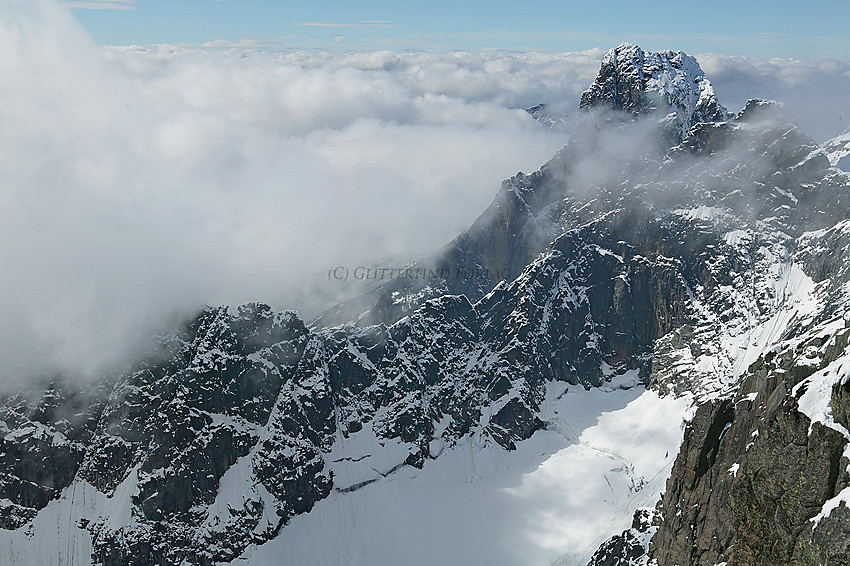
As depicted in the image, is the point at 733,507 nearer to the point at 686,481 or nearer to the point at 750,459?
the point at 750,459

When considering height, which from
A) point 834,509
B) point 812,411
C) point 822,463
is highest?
point 812,411

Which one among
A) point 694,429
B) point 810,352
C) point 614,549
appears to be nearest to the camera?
point 810,352

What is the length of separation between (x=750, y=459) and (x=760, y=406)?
631 inches

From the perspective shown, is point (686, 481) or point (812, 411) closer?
point (812, 411)

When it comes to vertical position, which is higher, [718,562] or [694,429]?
[694,429]

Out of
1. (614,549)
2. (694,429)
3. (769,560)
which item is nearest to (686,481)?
(694,429)

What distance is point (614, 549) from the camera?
15162 cm

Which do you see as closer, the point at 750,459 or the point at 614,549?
the point at 750,459

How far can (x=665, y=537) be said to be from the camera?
124938 millimetres

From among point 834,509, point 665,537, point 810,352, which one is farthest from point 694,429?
point 834,509

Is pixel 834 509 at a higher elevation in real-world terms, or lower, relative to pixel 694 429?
lower

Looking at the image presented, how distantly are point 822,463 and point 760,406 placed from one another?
30.0 metres

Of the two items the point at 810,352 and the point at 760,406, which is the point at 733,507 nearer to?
the point at 760,406

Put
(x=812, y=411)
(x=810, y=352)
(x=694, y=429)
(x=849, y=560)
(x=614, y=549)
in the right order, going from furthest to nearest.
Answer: (x=614, y=549), (x=694, y=429), (x=810, y=352), (x=812, y=411), (x=849, y=560)
